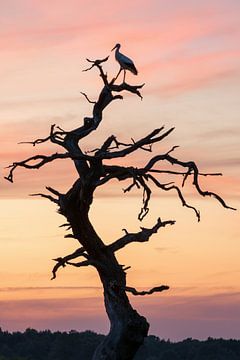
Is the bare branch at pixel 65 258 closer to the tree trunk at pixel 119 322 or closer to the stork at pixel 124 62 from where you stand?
the tree trunk at pixel 119 322

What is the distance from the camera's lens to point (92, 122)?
27547 millimetres

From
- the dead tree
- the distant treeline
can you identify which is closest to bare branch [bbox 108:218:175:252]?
the dead tree

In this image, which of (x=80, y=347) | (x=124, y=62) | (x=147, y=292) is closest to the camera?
(x=147, y=292)

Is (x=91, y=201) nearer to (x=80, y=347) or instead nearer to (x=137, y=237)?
(x=137, y=237)

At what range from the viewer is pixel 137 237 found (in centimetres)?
2803

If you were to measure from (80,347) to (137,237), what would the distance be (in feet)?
287

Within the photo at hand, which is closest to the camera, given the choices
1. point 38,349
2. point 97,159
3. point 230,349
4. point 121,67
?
point 97,159

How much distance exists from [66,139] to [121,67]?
2.98m

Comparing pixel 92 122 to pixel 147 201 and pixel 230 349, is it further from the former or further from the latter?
pixel 230 349

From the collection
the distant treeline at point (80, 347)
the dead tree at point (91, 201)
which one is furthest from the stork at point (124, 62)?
the distant treeline at point (80, 347)

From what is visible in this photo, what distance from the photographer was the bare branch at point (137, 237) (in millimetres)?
27969

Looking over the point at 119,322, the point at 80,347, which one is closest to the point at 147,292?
the point at 119,322

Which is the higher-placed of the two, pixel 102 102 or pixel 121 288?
pixel 102 102

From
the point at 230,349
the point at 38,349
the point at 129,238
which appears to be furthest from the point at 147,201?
the point at 230,349
